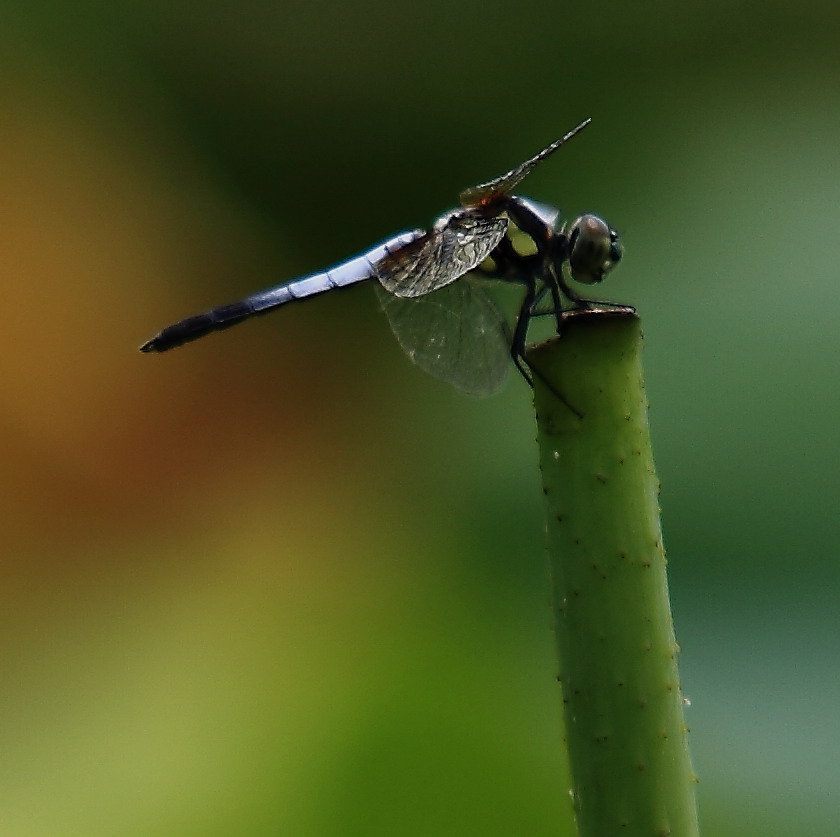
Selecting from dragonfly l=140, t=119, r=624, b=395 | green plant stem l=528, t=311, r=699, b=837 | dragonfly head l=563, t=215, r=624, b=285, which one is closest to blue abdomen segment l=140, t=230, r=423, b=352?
dragonfly l=140, t=119, r=624, b=395

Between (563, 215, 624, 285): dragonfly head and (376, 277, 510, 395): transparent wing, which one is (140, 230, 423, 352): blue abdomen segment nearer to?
(376, 277, 510, 395): transparent wing

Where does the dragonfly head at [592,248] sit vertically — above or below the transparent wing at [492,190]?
below

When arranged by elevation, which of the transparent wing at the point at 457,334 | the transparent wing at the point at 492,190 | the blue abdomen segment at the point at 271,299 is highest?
the transparent wing at the point at 492,190

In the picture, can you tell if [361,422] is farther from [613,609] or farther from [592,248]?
[613,609]

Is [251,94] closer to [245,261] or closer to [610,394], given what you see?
[245,261]

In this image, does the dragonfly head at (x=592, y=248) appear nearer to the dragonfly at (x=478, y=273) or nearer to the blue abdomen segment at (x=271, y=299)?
the dragonfly at (x=478, y=273)

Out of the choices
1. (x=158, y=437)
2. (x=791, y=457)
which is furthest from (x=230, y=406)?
(x=791, y=457)

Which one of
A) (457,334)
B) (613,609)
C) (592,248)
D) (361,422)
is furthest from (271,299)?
(361,422)

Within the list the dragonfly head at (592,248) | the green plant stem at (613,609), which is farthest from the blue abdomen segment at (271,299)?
the green plant stem at (613,609)
